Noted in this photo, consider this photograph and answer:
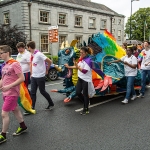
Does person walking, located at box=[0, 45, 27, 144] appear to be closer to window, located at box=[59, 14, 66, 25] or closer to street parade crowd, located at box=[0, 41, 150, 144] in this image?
street parade crowd, located at box=[0, 41, 150, 144]

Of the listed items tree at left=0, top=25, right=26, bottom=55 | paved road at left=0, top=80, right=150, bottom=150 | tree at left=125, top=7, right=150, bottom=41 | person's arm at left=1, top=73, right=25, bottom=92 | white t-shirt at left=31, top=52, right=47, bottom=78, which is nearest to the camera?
person's arm at left=1, top=73, right=25, bottom=92

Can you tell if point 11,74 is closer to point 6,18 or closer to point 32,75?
point 32,75

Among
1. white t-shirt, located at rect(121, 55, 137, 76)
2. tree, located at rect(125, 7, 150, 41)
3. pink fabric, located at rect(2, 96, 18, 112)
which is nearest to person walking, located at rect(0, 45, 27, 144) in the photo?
pink fabric, located at rect(2, 96, 18, 112)

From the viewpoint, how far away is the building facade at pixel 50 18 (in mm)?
22016

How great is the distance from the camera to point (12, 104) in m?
3.68

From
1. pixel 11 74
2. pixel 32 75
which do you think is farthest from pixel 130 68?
pixel 11 74

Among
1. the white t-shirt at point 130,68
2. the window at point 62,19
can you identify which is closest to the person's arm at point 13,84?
the white t-shirt at point 130,68

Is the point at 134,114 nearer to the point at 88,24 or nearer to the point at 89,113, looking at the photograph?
the point at 89,113

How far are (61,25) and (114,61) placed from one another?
19.4 metres

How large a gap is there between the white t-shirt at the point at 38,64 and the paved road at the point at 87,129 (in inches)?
40.0

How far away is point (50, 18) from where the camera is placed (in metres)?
23.7

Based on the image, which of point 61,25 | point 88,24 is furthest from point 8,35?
point 88,24

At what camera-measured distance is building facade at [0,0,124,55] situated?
22016 millimetres

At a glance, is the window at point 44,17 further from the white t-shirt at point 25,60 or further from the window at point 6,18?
the white t-shirt at point 25,60
